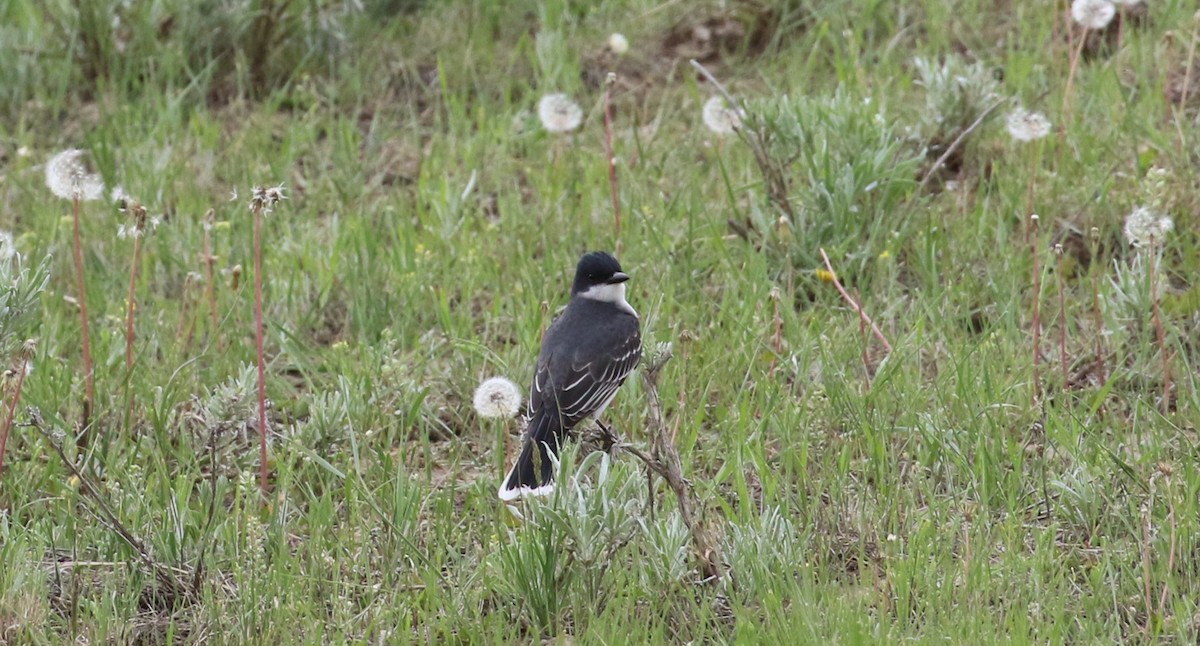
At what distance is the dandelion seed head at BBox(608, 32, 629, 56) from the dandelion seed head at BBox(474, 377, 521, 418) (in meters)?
3.66

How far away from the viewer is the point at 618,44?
27.1ft

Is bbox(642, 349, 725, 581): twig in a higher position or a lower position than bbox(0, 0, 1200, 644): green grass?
higher

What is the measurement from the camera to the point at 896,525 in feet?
15.5

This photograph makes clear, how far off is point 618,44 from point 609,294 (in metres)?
2.73

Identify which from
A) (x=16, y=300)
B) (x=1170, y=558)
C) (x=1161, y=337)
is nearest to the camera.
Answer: (x=1170, y=558)

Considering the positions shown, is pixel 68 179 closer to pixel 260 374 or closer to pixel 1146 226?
pixel 260 374

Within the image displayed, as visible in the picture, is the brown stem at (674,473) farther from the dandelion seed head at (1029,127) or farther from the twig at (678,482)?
the dandelion seed head at (1029,127)

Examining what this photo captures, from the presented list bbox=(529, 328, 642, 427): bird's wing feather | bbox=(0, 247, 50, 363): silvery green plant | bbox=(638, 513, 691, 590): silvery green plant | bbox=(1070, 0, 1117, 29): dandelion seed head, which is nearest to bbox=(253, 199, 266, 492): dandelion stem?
bbox=(0, 247, 50, 363): silvery green plant

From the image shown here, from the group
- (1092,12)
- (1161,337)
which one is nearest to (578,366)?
(1161,337)

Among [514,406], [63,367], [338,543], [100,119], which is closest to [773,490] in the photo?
[514,406]

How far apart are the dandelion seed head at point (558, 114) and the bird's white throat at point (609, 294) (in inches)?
60.9

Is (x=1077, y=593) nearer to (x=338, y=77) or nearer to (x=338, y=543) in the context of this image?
(x=338, y=543)

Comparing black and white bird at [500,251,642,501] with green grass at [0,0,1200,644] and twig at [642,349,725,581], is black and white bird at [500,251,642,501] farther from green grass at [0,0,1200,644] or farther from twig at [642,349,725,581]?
twig at [642,349,725,581]

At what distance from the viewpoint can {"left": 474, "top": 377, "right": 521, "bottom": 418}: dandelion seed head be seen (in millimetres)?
4938
